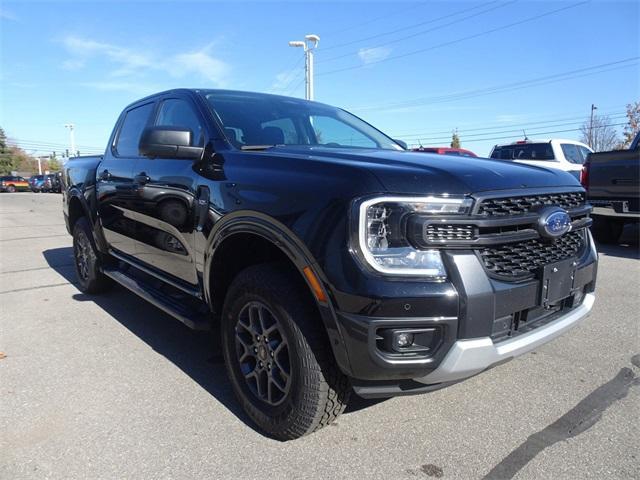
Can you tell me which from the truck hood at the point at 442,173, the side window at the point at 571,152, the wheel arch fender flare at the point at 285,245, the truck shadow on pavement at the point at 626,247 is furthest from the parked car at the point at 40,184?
the truck hood at the point at 442,173

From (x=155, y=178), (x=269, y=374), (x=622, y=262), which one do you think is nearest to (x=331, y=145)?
(x=155, y=178)

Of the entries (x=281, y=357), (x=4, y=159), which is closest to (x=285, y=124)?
(x=281, y=357)

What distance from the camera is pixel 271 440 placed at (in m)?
2.53

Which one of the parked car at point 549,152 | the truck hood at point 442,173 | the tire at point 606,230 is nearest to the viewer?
the truck hood at point 442,173

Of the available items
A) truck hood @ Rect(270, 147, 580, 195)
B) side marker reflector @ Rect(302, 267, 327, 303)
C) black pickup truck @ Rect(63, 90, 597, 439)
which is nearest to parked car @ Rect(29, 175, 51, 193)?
black pickup truck @ Rect(63, 90, 597, 439)

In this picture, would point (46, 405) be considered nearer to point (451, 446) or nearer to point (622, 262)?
point (451, 446)

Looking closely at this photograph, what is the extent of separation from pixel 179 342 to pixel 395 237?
255cm

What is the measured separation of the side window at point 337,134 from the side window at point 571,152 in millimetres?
10221

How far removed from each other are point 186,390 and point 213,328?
0.42m

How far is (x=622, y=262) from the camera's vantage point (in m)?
6.88

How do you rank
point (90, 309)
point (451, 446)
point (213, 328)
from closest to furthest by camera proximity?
point (451, 446), point (213, 328), point (90, 309)

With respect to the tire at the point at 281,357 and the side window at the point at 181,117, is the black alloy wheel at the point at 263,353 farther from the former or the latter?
the side window at the point at 181,117

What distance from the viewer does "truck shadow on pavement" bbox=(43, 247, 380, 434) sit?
3.04 metres

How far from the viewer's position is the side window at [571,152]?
40.7 ft
